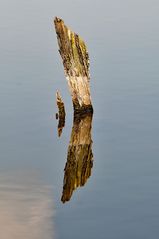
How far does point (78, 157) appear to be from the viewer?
128 feet

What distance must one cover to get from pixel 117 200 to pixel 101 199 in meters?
0.58

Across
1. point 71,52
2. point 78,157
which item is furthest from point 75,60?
point 78,157

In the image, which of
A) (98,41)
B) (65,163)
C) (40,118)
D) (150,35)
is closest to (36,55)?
(98,41)

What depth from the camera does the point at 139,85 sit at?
176 feet

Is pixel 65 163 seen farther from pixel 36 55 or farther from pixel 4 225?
pixel 36 55

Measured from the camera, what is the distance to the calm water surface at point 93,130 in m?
31.4

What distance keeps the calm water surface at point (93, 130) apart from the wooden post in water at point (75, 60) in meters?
1.37

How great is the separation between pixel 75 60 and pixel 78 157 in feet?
22.1

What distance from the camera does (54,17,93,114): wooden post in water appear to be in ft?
145

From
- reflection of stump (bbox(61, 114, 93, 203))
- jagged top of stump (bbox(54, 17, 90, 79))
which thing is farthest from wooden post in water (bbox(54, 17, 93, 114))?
reflection of stump (bbox(61, 114, 93, 203))

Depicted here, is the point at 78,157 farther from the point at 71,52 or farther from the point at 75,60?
the point at 71,52

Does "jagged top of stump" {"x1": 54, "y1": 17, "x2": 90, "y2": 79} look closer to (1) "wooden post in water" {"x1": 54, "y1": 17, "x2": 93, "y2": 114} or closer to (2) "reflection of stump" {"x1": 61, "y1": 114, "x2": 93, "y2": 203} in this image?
(1) "wooden post in water" {"x1": 54, "y1": 17, "x2": 93, "y2": 114}

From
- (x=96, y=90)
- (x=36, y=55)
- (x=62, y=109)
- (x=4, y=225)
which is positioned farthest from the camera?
(x=36, y=55)

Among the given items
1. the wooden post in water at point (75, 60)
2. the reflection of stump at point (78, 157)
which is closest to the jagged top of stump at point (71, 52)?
the wooden post in water at point (75, 60)
